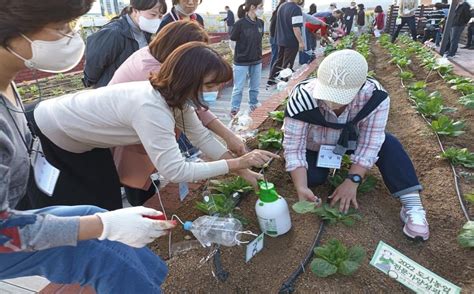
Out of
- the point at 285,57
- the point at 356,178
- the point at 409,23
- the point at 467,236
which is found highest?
the point at 356,178

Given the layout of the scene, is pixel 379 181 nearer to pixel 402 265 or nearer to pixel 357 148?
pixel 357 148

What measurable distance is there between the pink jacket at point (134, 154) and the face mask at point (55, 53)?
0.84 meters

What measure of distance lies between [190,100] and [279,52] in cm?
510

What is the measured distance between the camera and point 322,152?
2311 millimetres

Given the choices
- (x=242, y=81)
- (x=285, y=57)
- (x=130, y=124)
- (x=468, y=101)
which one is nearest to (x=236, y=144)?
(x=130, y=124)

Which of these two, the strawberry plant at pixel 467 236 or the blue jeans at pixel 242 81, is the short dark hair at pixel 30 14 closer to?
the strawberry plant at pixel 467 236

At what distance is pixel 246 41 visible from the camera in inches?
191

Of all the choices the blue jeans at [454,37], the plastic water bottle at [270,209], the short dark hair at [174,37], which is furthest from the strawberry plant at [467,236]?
the blue jeans at [454,37]

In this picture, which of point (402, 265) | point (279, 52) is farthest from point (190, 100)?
point (279, 52)

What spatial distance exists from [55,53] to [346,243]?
5.55 feet

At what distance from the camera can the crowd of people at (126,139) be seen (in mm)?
1094

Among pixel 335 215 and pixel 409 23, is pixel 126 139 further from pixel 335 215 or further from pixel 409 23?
pixel 409 23

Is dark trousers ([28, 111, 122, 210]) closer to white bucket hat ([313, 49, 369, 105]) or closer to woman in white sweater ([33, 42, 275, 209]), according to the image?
woman in white sweater ([33, 42, 275, 209])

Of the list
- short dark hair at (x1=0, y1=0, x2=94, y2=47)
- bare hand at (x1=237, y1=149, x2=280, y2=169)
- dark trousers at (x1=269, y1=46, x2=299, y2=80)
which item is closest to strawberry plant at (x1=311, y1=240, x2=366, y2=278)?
bare hand at (x1=237, y1=149, x2=280, y2=169)
